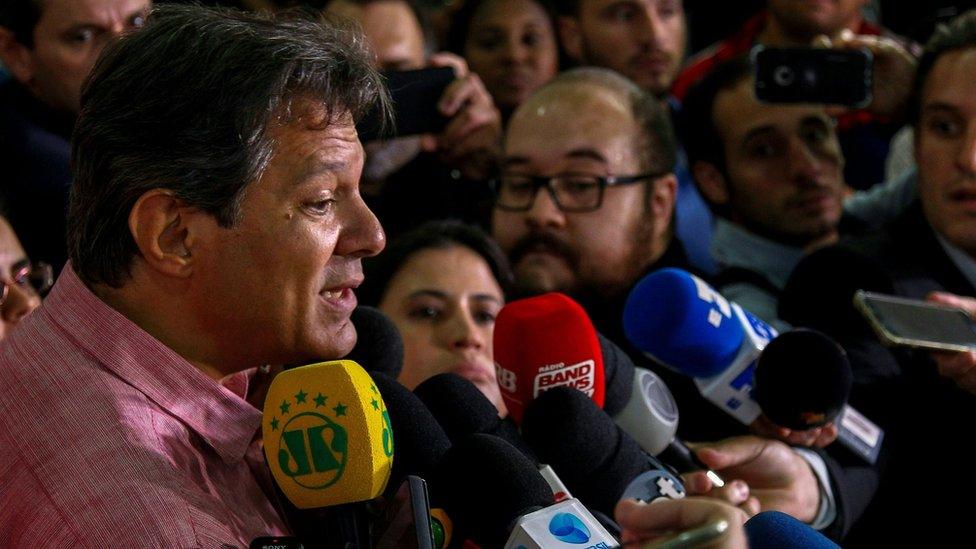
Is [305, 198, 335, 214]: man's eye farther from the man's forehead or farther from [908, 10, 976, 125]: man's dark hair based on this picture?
[908, 10, 976, 125]: man's dark hair

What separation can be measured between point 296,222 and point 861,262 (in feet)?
4.76

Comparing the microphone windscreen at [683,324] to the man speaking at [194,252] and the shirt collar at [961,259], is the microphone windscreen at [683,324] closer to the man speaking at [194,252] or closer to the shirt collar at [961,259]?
the man speaking at [194,252]

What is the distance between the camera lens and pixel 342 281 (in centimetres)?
145

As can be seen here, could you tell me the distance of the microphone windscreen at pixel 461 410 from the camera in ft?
5.01

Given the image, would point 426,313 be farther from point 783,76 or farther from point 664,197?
point 783,76

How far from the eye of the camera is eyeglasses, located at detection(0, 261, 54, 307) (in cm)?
202

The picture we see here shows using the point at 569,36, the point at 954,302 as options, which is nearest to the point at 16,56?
the point at 569,36

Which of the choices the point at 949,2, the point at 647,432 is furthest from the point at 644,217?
the point at 949,2

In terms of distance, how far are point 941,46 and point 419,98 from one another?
1.11 meters

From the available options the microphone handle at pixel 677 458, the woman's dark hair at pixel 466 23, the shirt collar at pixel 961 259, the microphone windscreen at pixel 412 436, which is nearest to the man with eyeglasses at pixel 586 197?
the shirt collar at pixel 961 259

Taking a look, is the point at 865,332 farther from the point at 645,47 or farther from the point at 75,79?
the point at 75,79

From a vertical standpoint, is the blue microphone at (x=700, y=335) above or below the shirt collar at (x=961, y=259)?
above

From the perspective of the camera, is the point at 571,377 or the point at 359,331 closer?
the point at 571,377

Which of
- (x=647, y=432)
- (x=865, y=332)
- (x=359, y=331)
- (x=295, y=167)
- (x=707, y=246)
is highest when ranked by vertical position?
(x=295, y=167)
